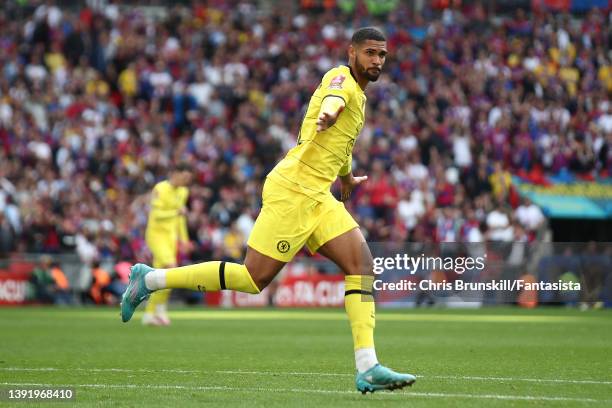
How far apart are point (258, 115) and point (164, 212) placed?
12.8m

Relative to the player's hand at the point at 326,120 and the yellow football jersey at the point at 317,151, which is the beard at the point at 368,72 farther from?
the player's hand at the point at 326,120

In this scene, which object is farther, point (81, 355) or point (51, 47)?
point (51, 47)

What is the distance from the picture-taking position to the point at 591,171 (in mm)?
31438

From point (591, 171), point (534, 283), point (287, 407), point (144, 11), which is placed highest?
point (144, 11)

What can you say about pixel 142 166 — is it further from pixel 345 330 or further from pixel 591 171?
pixel 345 330

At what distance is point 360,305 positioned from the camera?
9.75 meters

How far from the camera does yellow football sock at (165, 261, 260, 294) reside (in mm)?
9984

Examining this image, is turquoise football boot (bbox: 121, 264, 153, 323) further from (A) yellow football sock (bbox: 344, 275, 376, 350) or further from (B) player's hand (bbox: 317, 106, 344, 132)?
(B) player's hand (bbox: 317, 106, 344, 132)

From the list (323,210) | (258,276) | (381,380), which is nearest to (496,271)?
(323,210)

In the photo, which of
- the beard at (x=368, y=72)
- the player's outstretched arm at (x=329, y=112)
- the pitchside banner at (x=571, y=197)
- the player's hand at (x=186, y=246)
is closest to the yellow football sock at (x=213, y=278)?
the player's outstretched arm at (x=329, y=112)

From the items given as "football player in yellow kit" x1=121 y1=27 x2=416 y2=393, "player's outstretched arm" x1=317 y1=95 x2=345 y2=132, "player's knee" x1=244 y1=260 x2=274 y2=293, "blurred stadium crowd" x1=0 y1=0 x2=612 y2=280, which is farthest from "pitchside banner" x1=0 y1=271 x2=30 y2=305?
"player's outstretched arm" x1=317 y1=95 x2=345 y2=132

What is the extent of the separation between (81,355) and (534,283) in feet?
29.1

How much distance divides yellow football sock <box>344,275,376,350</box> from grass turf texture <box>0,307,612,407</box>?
20.9 inches

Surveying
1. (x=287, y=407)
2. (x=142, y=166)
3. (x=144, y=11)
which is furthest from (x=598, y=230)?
(x=287, y=407)
